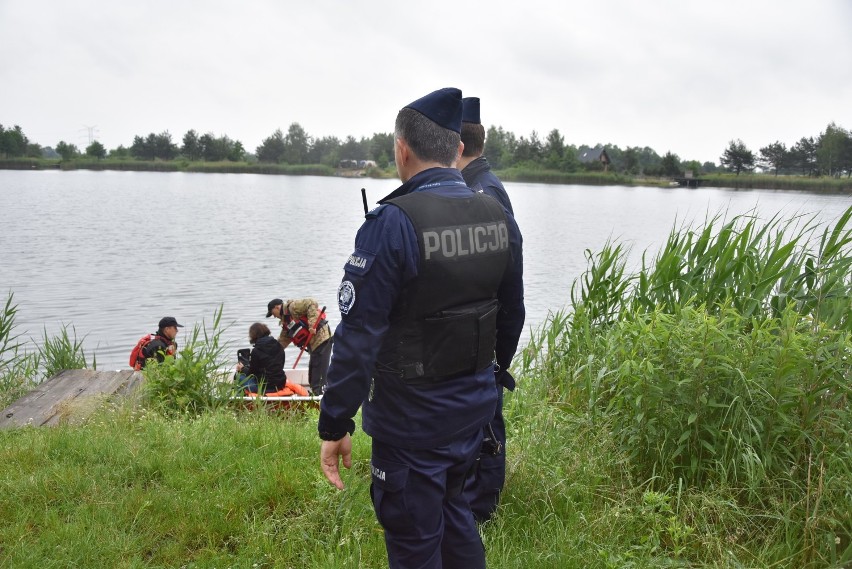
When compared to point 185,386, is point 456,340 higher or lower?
higher

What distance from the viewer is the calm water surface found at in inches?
551

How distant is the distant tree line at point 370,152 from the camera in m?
79.1

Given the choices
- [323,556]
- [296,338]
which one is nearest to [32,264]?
[296,338]

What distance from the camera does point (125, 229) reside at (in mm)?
27953

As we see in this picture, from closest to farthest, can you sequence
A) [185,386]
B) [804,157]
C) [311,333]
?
[185,386] → [311,333] → [804,157]

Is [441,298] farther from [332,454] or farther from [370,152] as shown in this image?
[370,152]

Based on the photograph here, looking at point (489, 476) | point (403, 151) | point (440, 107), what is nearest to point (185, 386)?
point (489, 476)

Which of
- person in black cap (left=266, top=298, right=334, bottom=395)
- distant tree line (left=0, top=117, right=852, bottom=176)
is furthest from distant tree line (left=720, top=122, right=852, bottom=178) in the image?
person in black cap (left=266, top=298, right=334, bottom=395)

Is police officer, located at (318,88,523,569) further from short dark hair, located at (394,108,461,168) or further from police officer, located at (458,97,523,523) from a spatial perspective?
police officer, located at (458,97,523,523)

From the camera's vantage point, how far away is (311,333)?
902 centimetres

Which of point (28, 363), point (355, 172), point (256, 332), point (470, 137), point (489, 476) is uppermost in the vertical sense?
point (355, 172)

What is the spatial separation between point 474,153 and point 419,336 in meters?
1.49

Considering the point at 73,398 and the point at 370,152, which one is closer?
the point at 73,398

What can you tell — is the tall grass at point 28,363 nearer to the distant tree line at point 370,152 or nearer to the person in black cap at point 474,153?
the person in black cap at point 474,153
